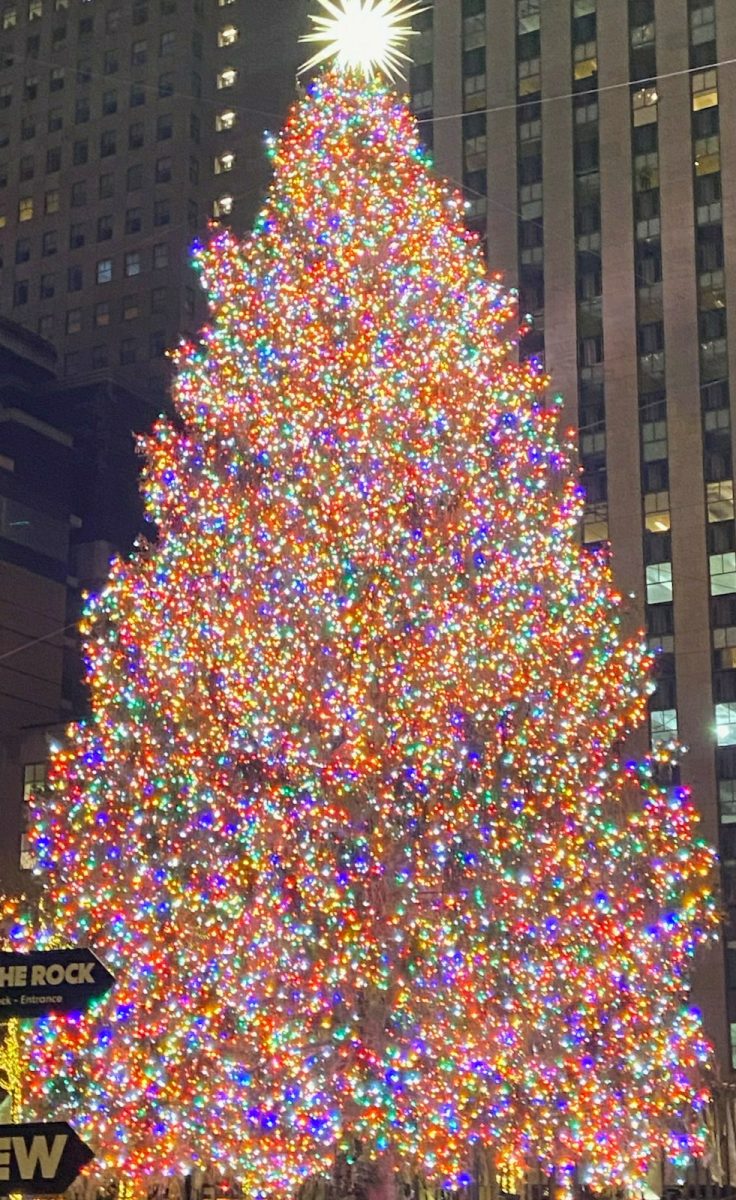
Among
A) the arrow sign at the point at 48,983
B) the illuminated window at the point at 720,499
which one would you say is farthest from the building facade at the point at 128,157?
the arrow sign at the point at 48,983

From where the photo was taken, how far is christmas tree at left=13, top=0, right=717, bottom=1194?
19.8 m

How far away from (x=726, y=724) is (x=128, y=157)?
53.5 metres

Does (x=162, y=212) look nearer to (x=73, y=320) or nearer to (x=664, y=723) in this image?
(x=73, y=320)

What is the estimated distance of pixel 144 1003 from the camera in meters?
20.9

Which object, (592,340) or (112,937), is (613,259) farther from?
(112,937)

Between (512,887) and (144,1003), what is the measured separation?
16.8 ft

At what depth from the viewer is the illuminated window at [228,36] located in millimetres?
95812

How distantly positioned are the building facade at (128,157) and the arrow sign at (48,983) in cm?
8134

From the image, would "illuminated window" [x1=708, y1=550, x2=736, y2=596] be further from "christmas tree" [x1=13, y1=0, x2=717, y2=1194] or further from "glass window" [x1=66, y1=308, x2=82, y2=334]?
"glass window" [x1=66, y1=308, x2=82, y2=334]

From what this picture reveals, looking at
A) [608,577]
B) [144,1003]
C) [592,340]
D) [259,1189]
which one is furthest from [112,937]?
[592,340]

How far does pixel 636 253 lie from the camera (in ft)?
222

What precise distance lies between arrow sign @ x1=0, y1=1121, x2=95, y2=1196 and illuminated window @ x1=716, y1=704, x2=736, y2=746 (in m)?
54.5

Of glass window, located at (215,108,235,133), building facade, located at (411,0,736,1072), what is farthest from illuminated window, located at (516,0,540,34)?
glass window, located at (215,108,235,133)

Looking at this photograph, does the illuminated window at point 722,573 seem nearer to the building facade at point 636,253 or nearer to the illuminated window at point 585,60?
the building facade at point 636,253
